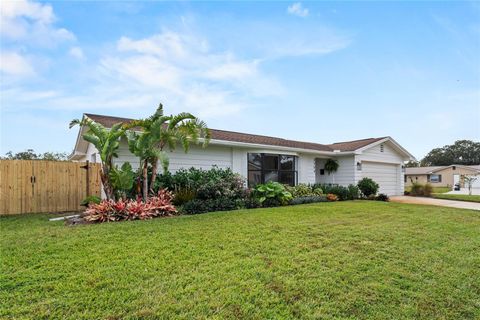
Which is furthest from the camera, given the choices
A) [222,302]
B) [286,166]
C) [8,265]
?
[286,166]

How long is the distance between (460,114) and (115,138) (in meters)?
17.9

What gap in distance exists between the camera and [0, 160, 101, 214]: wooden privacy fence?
8.98 meters

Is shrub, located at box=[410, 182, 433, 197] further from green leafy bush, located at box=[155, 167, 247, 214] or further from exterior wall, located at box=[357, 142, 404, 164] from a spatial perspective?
green leafy bush, located at box=[155, 167, 247, 214]

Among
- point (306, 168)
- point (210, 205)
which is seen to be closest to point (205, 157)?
point (210, 205)

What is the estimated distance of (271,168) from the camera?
13922mm

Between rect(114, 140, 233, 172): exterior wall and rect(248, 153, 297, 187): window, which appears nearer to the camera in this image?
rect(114, 140, 233, 172): exterior wall

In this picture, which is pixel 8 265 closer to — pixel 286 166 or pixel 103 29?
pixel 103 29

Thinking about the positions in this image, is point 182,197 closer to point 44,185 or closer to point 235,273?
point 44,185

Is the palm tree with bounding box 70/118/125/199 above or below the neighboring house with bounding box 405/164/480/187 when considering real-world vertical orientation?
above

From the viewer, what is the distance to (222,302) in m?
2.97

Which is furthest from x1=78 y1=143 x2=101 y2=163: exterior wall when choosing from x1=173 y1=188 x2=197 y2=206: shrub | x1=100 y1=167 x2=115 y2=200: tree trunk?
x1=173 y1=188 x2=197 y2=206: shrub

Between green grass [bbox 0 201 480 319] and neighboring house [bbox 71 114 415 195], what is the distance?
5835 mm

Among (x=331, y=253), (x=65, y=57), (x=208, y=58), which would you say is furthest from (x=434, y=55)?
(x=65, y=57)

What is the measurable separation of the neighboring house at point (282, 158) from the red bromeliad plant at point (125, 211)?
2.85 metres
